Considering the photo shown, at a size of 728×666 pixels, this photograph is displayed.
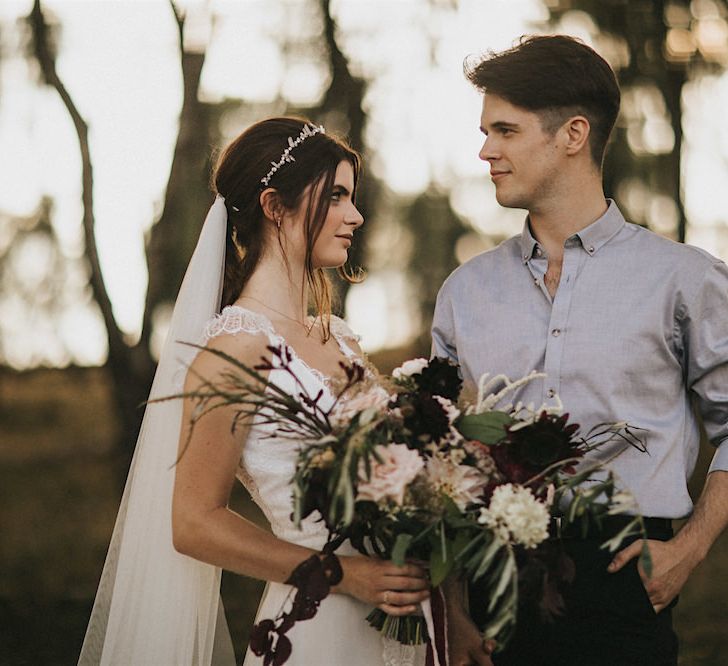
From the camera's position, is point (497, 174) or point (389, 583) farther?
point (497, 174)

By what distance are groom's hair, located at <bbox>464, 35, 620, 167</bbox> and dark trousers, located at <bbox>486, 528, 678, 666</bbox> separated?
1218 millimetres

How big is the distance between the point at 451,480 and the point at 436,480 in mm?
33

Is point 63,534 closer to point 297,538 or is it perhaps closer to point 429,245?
point 429,245

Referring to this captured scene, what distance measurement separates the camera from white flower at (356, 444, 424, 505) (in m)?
2.23

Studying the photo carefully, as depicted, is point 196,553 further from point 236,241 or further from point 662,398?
point 662,398

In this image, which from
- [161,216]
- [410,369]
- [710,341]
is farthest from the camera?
[161,216]

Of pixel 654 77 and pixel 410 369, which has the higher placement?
pixel 654 77

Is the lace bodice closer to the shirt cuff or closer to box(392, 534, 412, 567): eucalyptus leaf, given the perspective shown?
box(392, 534, 412, 567): eucalyptus leaf

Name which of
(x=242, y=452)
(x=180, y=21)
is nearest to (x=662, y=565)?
(x=242, y=452)

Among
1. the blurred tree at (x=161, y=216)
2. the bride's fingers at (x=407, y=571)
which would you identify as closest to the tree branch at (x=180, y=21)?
the blurred tree at (x=161, y=216)

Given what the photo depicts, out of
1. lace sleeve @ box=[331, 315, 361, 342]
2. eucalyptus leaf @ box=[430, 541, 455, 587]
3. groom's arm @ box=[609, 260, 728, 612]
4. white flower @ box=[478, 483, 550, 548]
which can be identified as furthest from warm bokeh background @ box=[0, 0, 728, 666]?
white flower @ box=[478, 483, 550, 548]

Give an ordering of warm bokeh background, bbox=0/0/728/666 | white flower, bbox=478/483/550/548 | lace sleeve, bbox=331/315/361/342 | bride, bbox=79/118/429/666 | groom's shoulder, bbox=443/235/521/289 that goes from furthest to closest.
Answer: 1. warm bokeh background, bbox=0/0/728/666
2. lace sleeve, bbox=331/315/361/342
3. groom's shoulder, bbox=443/235/521/289
4. bride, bbox=79/118/429/666
5. white flower, bbox=478/483/550/548

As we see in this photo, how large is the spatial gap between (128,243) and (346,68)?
7.73 feet

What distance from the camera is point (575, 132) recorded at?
312cm
